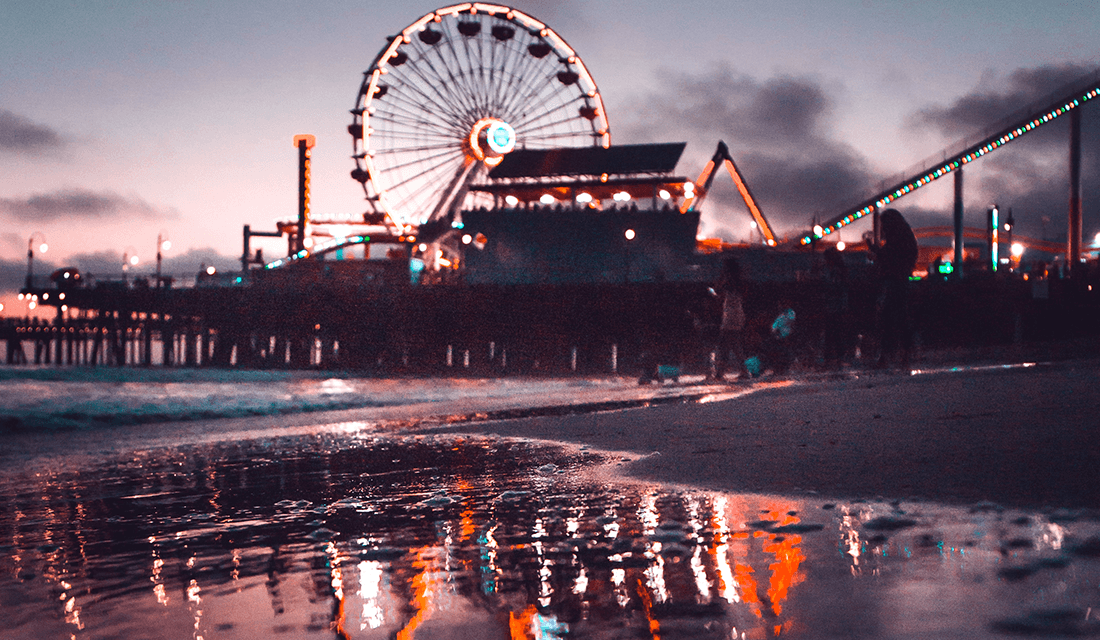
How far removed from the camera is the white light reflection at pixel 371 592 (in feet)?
4.84

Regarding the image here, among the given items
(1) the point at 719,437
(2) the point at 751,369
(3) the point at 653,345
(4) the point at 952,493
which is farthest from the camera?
(3) the point at 653,345

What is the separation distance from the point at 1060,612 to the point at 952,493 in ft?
4.16

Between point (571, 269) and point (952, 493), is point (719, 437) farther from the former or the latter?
point (571, 269)

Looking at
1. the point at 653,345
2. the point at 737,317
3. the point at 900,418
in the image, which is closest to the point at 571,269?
the point at 653,345

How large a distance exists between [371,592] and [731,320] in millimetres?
12973

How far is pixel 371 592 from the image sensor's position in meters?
1.68

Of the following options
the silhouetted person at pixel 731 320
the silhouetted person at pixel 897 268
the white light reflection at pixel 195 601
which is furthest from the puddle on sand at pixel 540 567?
the silhouetted person at pixel 731 320

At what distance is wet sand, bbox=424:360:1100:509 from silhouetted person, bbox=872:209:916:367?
581 cm

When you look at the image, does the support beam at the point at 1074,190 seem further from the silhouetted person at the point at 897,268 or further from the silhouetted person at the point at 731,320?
the silhouetted person at the point at 731,320

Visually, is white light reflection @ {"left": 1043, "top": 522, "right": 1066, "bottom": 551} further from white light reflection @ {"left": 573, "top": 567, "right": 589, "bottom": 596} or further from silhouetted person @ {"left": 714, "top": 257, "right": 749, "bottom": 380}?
silhouetted person @ {"left": 714, "top": 257, "right": 749, "bottom": 380}

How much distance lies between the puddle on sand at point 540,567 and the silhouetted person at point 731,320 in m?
10.7

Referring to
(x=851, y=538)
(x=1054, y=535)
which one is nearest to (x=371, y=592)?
(x=851, y=538)

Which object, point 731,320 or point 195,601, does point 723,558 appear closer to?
point 195,601

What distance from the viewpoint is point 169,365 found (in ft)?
172
